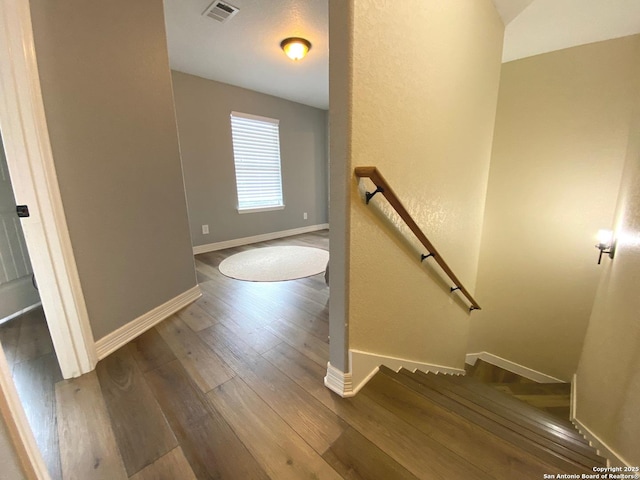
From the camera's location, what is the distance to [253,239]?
14.3 feet

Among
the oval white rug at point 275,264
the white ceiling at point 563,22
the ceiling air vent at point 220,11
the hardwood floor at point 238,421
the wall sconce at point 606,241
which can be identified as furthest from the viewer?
the oval white rug at point 275,264

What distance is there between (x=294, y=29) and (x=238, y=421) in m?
3.14

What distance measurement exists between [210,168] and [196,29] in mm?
1703

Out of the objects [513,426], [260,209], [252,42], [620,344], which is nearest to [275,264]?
[260,209]

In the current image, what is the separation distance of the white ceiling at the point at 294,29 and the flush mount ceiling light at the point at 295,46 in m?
0.05

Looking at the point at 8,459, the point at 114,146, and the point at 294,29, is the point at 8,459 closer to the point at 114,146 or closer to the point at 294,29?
the point at 114,146

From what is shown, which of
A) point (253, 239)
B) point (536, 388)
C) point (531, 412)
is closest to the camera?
point (531, 412)

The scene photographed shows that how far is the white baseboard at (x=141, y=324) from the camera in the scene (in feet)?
4.89

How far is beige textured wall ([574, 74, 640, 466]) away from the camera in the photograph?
125 centimetres

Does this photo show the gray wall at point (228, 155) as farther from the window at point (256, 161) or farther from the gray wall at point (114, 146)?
the gray wall at point (114, 146)

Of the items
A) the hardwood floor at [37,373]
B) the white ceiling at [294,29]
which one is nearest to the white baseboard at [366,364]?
the hardwood floor at [37,373]

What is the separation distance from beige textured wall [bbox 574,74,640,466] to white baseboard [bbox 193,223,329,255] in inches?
164

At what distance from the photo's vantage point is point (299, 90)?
4043 millimetres

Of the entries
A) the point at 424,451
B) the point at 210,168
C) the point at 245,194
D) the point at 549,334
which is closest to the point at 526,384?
the point at 549,334
